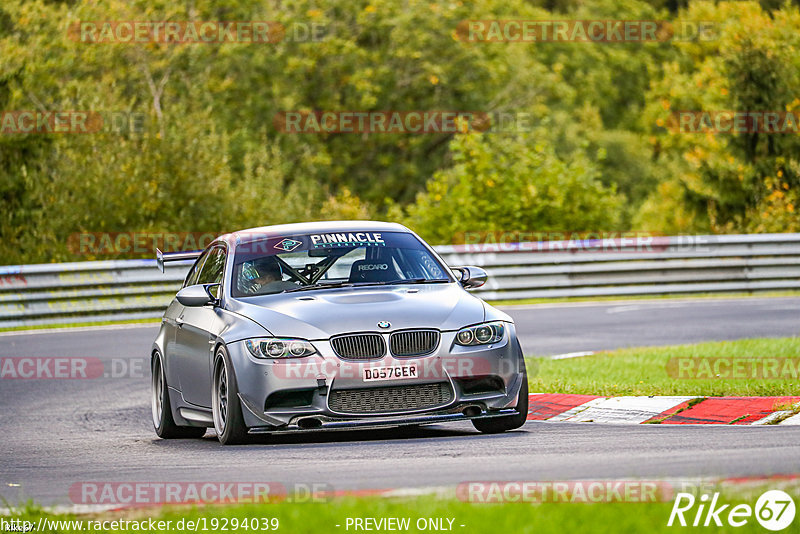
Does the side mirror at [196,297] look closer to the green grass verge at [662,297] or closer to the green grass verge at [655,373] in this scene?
the green grass verge at [655,373]

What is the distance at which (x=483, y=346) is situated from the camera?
971cm

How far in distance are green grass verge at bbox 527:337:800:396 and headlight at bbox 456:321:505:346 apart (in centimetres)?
246

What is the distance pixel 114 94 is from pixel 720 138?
1708 cm

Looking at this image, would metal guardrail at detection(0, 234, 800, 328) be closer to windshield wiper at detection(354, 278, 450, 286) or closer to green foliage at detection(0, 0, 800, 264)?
green foliage at detection(0, 0, 800, 264)

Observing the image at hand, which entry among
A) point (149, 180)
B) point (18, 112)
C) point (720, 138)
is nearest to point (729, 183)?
point (720, 138)

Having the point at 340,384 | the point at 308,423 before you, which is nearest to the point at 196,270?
the point at 308,423

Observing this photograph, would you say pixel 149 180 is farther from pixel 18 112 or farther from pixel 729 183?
pixel 729 183

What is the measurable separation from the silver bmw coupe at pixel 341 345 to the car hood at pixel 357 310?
0.01 meters

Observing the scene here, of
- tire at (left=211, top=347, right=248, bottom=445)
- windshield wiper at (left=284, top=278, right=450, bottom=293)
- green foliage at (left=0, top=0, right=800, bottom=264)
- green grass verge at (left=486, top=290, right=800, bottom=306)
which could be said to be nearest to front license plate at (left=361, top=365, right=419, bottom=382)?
tire at (left=211, top=347, right=248, bottom=445)

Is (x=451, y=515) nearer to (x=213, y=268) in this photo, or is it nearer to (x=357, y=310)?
(x=357, y=310)

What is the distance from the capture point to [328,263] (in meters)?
10.8

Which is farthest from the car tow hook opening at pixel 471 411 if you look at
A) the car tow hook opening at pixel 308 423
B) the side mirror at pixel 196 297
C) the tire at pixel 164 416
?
the tire at pixel 164 416

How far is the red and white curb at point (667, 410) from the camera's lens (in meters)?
10.5

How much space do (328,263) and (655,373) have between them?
4.25 m
